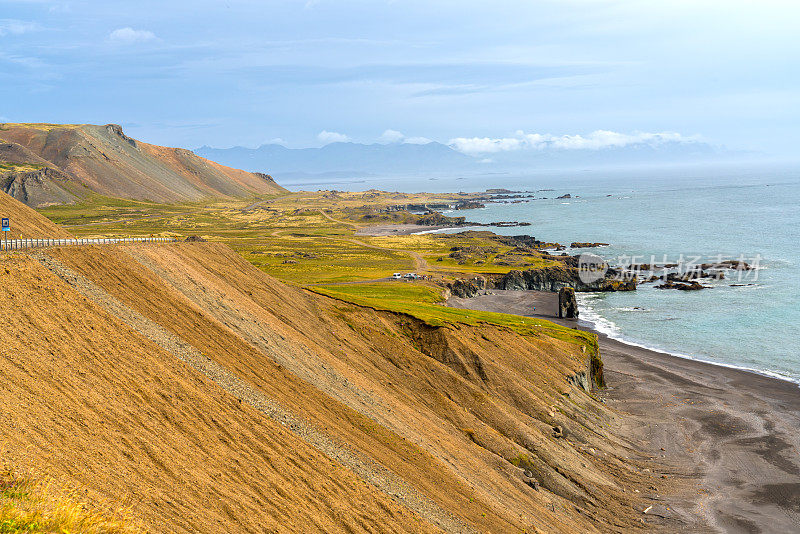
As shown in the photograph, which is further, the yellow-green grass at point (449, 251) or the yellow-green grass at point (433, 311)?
the yellow-green grass at point (449, 251)

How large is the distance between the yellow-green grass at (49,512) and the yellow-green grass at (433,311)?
36803 millimetres

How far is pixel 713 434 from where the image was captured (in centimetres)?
5231

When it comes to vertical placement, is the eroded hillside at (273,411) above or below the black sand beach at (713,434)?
above

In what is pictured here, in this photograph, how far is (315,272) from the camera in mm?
117750

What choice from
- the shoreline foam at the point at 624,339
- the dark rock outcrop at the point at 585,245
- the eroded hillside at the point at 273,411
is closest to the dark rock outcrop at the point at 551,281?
the shoreline foam at the point at 624,339


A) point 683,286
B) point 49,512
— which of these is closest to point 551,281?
point 683,286

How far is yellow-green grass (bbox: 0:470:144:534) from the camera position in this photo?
13.6 metres

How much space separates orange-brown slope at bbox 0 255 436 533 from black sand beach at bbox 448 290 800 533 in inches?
966

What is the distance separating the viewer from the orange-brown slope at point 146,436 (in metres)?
18.2

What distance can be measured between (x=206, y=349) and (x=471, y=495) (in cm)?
1580

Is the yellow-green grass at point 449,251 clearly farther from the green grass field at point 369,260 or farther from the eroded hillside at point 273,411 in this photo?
the eroded hillside at point 273,411

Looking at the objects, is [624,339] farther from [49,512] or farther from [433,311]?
[49,512]

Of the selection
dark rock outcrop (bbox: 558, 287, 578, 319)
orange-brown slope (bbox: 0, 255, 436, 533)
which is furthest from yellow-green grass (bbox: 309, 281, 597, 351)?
orange-brown slope (bbox: 0, 255, 436, 533)

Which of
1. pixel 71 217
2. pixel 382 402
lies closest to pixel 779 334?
pixel 382 402
